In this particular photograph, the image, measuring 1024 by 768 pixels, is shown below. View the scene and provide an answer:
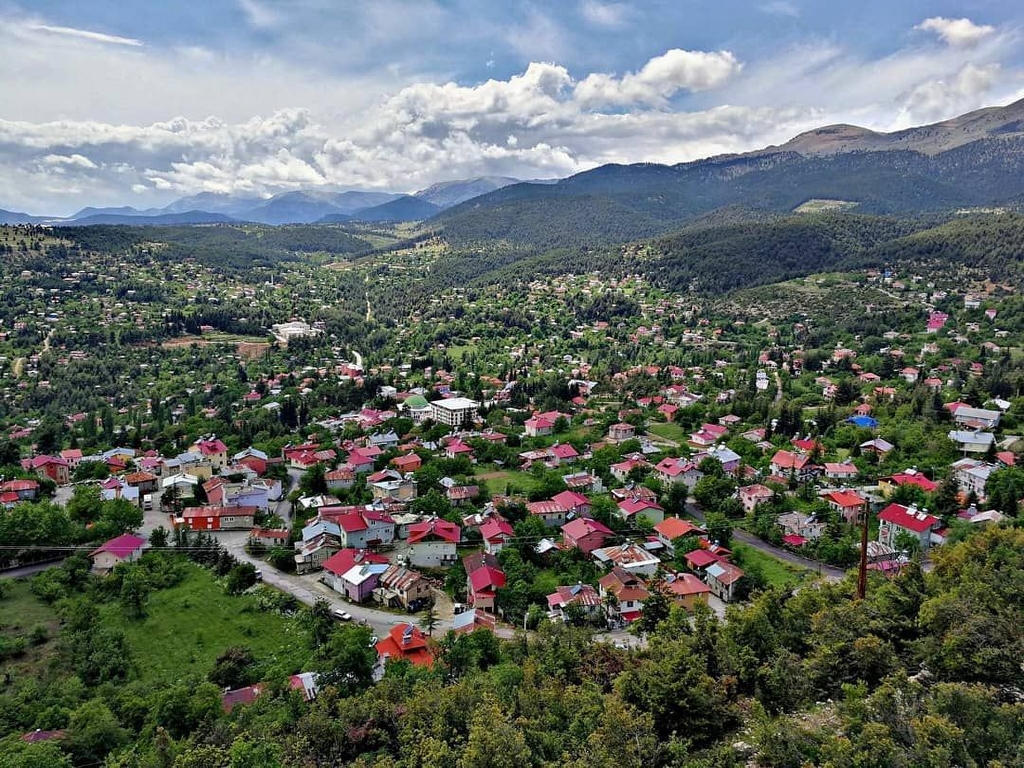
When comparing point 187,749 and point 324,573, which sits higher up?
point 187,749

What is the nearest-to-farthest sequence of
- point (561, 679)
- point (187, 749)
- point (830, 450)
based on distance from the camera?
point (187, 749)
point (561, 679)
point (830, 450)

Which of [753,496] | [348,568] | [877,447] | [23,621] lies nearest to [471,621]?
[348,568]

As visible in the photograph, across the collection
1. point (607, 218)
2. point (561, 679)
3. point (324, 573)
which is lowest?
point (324, 573)

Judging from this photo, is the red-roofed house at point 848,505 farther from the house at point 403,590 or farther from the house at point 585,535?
the house at point 403,590

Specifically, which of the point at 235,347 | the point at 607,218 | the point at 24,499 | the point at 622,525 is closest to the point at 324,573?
the point at 622,525

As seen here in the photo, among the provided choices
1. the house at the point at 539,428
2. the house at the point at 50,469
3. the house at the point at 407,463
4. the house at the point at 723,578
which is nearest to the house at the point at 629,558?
the house at the point at 723,578

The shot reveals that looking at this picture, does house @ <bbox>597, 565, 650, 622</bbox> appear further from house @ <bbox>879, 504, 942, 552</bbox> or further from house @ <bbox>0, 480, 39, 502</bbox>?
house @ <bbox>0, 480, 39, 502</bbox>

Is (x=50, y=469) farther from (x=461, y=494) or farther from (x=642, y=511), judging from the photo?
(x=642, y=511)

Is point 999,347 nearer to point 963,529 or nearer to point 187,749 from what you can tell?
point 963,529
